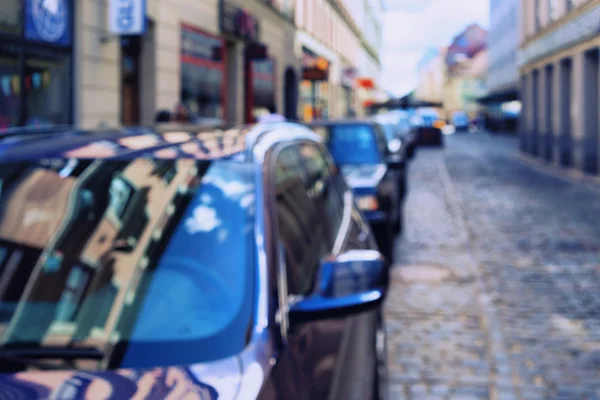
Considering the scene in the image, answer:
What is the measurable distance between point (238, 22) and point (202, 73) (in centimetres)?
239

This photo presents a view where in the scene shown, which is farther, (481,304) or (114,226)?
(481,304)

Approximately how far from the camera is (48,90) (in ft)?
37.9

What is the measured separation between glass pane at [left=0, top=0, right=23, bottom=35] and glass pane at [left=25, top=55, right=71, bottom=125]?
0.56 metres

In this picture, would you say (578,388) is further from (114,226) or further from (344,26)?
(344,26)

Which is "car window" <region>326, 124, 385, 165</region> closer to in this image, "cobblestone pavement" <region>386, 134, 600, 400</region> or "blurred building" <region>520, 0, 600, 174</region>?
"cobblestone pavement" <region>386, 134, 600, 400</region>

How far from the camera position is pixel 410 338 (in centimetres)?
615

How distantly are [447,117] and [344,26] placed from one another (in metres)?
80.8

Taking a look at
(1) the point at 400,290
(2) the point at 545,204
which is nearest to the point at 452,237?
(1) the point at 400,290

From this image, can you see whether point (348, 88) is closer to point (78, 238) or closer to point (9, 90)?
point (9, 90)

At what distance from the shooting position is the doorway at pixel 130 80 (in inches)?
561

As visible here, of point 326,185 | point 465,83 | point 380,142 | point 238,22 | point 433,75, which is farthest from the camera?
point 433,75

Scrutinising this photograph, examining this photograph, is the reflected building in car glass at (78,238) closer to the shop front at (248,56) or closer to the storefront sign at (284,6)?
the shop front at (248,56)

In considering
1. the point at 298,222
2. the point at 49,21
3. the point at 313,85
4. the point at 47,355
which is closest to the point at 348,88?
the point at 313,85

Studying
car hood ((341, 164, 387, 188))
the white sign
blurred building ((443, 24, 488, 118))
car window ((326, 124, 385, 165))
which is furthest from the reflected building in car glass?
blurred building ((443, 24, 488, 118))
